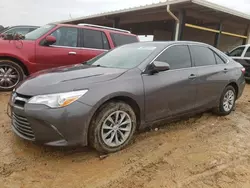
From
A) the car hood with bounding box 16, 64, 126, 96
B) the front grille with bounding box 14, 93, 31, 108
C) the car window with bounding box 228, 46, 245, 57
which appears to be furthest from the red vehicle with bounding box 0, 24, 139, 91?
the car window with bounding box 228, 46, 245, 57

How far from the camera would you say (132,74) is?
3.10 meters

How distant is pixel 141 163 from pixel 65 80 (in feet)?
4.46

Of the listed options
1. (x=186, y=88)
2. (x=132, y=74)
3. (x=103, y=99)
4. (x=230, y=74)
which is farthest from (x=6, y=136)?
(x=230, y=74)

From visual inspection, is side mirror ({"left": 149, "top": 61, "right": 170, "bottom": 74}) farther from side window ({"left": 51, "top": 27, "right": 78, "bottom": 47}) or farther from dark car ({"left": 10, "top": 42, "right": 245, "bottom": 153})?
side window ({"left": 51, "top": 27, "right": 78, "bottom": 47})

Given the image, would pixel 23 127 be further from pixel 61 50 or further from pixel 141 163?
pixel 61 50

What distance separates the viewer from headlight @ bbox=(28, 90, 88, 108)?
251cm

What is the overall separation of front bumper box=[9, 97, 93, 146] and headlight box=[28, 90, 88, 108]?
45mm

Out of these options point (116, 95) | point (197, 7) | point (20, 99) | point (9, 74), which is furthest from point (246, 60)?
point (20, 99)

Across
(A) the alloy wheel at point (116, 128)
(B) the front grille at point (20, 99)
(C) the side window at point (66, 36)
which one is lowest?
(A) the alloy wheel at point (116, 128)

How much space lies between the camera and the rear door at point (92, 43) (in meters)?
5.95

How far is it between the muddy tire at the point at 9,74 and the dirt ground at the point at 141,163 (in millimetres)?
1772

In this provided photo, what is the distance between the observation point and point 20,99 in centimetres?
271

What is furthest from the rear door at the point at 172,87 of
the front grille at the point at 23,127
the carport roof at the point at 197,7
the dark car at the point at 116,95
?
the carport roof at the point at 197,7

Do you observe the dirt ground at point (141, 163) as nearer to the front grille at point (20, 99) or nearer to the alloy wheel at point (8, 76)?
the front grille at point (20, 99)
